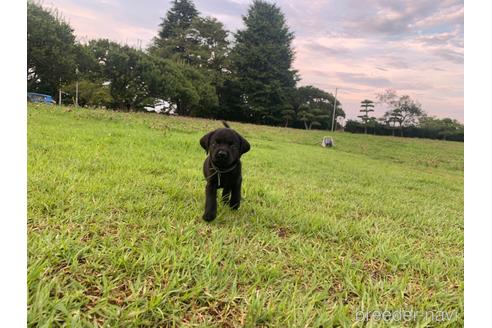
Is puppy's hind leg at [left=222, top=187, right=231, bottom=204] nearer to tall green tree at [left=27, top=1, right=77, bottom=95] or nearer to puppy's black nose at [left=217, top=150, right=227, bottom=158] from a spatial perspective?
puppy's black nose at [left=217, top=150, right=227, bottom=158]

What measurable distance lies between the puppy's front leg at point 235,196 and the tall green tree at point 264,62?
33.4 meters

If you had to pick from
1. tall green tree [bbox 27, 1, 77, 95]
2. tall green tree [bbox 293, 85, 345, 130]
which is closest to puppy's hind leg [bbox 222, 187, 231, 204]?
tall green tree [bbox 27, 1, 77, 95]

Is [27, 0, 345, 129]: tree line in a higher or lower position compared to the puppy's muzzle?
higher

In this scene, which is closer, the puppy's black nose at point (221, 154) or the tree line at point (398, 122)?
the puppy's black nose at point (221, 154)

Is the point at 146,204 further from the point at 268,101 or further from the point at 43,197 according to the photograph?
the point at 268,101

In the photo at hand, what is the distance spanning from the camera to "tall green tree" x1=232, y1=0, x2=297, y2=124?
3412cm

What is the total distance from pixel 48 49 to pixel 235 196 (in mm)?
18516

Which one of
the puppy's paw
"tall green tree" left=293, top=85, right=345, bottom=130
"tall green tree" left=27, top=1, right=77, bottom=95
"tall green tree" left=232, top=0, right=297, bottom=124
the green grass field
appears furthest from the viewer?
"tall green tree" left=293, top=85, right=345, bottom=130

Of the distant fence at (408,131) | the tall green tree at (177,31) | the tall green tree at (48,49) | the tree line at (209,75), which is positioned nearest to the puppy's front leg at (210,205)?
the tall green tree at (48,49)

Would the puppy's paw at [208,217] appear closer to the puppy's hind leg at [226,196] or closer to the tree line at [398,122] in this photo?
the puppy's hind leg at [226,196]

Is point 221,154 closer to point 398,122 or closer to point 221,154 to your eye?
point 221,154

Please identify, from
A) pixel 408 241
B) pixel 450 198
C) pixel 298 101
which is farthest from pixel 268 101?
pixel 408 241

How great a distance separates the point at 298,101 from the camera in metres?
38.5

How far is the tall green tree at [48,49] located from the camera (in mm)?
16438
